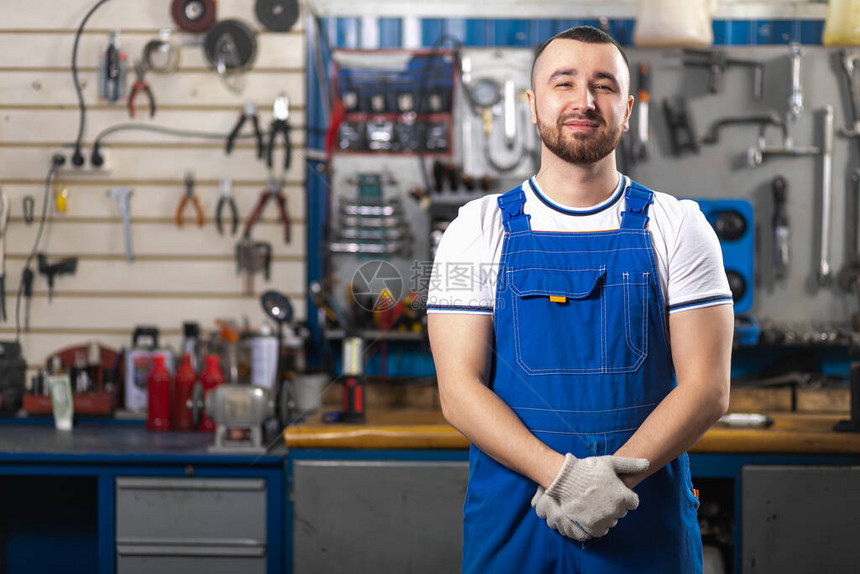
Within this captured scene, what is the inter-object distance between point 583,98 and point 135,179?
2290 millimetres

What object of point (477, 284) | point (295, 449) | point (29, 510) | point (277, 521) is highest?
point (477, 284)

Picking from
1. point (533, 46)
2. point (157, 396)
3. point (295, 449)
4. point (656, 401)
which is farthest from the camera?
point (533, 46)

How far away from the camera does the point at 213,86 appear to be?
3092 millimetres

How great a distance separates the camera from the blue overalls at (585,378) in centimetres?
133

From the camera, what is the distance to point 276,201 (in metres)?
3.09

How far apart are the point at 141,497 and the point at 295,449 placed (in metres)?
0.51

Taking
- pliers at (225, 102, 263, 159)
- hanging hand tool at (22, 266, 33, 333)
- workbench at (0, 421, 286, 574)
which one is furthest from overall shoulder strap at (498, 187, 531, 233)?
hanging hand tool at (22, 266, 33, 333)

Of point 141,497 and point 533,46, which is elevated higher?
point 533,46

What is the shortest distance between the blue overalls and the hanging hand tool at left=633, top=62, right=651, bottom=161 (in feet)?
5.63

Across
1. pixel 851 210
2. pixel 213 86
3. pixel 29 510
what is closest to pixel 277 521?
pixel 29 510

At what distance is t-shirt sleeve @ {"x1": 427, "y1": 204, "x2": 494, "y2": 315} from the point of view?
1.35 m

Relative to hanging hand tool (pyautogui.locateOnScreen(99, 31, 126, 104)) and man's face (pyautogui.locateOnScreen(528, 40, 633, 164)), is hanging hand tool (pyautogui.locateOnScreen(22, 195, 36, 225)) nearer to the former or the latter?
hanging hand tool (pyautogui.locateOnScreen(99, 31, 126, 104))

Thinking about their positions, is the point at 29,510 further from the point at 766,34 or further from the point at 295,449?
the point at 766,34
